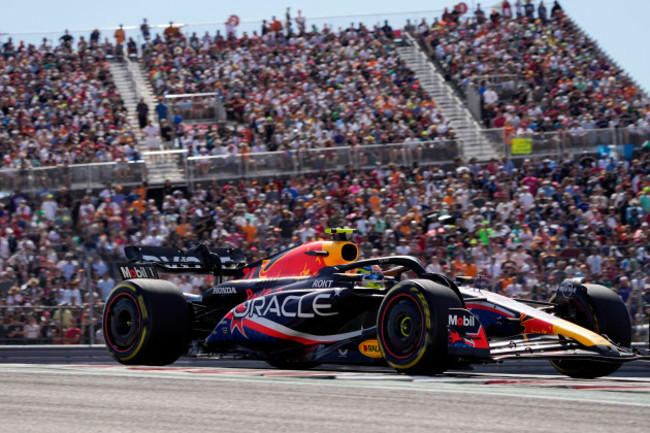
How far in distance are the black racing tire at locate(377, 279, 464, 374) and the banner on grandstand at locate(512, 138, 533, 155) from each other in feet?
57.4

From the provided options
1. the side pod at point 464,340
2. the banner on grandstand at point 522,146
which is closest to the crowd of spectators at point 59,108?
the banner on grandstand at point 522,146

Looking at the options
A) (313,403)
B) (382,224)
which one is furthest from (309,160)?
(313,403)

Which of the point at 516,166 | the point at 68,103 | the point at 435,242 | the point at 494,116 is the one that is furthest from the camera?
the point at 494,116

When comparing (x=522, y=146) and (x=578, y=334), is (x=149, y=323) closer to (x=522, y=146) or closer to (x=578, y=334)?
(x=578, y=334)

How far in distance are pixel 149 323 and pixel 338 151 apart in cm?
1502

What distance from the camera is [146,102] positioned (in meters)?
30.9

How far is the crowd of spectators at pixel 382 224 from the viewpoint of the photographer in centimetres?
1580

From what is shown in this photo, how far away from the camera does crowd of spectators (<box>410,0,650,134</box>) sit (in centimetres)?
2852

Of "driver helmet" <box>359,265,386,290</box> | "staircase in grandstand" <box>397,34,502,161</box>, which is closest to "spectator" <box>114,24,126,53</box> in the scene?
"staircase in grandstand" <box>397,34,502,161</box>

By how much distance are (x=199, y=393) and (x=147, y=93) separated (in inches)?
957

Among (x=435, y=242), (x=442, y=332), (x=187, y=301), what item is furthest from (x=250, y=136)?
(x=442, y=332)

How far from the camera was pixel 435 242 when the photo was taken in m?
19.4

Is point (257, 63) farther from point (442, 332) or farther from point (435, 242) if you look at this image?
point (442, 332)

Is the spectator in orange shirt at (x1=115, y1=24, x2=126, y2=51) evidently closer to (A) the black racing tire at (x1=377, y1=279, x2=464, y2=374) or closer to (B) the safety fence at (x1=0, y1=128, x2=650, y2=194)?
(B) the safety fence at (x1=0, y1=128, x2=650, y2=194)
